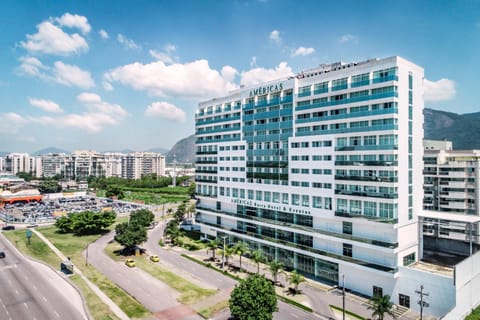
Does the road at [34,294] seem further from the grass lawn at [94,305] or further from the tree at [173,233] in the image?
the tree at [173,233]

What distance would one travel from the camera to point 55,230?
111 m

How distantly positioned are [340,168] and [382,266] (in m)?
18.5

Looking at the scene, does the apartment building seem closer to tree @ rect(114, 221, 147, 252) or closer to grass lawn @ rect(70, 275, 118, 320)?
grass lawn @ rect(70, 275, 118, 320)

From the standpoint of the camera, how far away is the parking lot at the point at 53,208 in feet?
429

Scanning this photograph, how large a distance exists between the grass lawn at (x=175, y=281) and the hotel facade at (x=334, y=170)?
20517 mm

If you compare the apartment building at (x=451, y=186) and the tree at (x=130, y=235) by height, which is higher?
the apartment building at (x=451, y=186)

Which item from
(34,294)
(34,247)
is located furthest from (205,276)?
(34,247)

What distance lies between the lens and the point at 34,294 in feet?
193

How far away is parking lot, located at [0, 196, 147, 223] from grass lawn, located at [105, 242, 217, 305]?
66860mm

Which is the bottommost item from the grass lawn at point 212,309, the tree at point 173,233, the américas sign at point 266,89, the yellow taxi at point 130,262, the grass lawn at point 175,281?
the grass lawn at point 212,309

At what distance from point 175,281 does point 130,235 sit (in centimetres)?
2248

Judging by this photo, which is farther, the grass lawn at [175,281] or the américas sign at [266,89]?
the américas sign at [266,89]

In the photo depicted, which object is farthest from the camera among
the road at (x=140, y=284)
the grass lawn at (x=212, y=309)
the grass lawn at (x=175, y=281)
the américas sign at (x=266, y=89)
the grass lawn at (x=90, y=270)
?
the américas sign at (x=266, y=89)

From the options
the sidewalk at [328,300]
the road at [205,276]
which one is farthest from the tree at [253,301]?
the sidewalk at [328,300]
